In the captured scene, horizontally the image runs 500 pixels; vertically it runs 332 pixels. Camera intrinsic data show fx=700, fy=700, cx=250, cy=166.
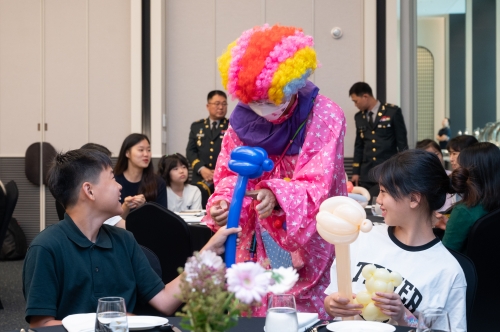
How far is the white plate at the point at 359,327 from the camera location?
4.96 ft

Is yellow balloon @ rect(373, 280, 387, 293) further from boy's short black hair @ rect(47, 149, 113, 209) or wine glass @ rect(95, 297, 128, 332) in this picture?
boy's short black hair @ rect(47, 149, 113, 209)

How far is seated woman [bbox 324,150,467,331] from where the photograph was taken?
1908mm

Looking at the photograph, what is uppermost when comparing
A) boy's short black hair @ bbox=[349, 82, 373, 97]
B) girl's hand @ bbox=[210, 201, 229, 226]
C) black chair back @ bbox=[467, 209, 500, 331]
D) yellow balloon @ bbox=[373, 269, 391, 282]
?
boy's short black hair @ bbox=[349, 82, 373, 97]

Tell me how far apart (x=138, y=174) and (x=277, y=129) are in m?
2.58

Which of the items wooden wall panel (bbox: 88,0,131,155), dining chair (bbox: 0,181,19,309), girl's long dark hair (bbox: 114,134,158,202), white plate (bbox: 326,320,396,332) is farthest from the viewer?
wooden wall panel (bbox: 88,0,131,155)

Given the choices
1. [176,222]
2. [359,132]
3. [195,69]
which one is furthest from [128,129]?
[176,222]

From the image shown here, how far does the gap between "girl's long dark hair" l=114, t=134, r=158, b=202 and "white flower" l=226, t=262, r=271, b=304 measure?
3.58 meters

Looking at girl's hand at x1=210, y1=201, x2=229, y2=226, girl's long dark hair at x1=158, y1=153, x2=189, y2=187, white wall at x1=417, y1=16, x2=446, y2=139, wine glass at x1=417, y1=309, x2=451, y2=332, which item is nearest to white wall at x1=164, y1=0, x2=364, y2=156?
white wall at x1=417, y1=16, x2=446, y2=139

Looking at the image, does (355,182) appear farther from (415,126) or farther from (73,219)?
(73,219)

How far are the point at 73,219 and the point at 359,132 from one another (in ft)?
16.4

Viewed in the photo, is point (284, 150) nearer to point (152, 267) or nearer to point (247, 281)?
point (152, 267)

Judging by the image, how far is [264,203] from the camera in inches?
84.7

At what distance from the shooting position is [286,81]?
222 centimetres

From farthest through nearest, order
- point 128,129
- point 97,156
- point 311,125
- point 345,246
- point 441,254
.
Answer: point 128,129 < point 311,125 < point 97,156 < point 441,254 < point 345,246
